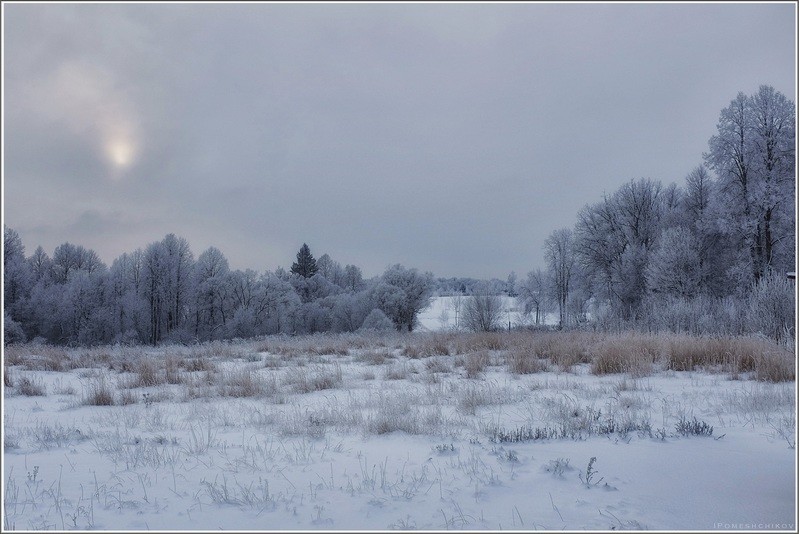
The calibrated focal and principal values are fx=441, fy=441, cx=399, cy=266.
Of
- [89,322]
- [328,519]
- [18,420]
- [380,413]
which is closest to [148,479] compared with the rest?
[328,519]

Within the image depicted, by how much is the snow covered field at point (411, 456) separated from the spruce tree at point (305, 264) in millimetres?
68725

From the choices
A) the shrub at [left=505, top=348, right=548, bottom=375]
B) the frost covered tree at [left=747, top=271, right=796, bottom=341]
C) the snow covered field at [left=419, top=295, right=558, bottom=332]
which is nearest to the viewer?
the shrub at [left=505, top=348, right=548, bottom=375]

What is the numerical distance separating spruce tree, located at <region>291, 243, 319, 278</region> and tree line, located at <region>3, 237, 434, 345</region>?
16058mm

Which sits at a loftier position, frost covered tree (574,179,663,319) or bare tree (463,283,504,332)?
frost covered tree (574,179,663,319)

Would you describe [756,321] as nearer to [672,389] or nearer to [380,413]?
[672,389]

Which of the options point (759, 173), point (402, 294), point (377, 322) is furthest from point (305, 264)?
point (759, 173)

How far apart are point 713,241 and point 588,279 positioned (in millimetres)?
11560

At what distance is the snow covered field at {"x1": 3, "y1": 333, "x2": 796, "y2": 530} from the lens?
3473mm

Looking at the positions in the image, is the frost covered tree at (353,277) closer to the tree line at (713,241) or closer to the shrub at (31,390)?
the tree line at (713,241)

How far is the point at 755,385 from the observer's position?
25.2 feet

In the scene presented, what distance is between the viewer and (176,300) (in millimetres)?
54906

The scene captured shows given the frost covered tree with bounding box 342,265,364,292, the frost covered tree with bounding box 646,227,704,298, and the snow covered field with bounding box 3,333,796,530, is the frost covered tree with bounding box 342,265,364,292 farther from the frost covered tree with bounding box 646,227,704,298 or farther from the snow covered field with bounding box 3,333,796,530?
the snow covered field with bounding box 3,333,796,530

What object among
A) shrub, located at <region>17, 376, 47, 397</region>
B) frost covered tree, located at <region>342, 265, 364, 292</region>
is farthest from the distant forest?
shrub, located at <region>17, 376, 47, 397</region>

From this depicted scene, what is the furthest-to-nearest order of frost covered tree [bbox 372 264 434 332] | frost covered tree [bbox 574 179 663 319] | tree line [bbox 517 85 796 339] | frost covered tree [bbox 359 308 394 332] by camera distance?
frost covered tree [bbox 372 264 434 332], frost covered tree [bbox 359 308 394 332], frost covered tree [bbox 574 179 663 319], tree line [bbox 517 85 796 339]
